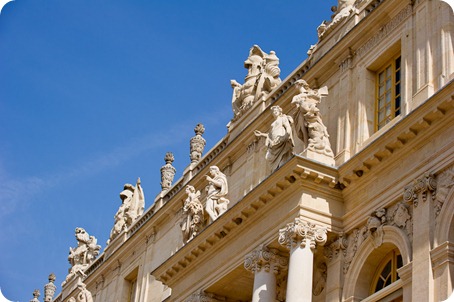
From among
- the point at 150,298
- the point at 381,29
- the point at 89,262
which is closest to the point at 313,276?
the point at 381,29

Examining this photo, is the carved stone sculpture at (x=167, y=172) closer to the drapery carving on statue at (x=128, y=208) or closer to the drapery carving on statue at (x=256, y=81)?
the drapery carving on statue at (x=128, y=208)

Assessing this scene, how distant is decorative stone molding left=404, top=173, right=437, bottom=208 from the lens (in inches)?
840

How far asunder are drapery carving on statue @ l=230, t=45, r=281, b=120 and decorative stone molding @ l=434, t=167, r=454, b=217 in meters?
9.83

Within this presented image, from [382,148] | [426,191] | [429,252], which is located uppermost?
[382,148]

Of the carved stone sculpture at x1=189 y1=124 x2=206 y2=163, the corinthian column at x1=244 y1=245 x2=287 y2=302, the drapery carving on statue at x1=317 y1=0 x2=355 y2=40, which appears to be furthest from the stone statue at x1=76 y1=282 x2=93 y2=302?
the drapery carving on statue at x1=317 y1=0 x2=355 y2=40

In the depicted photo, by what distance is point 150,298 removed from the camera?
110 feet

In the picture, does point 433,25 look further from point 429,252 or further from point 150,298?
point 150,298

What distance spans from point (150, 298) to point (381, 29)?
41.5 ft

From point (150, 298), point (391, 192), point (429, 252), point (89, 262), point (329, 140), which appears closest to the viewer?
point (429, 252)

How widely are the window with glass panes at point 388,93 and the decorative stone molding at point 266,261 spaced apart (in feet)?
12.6

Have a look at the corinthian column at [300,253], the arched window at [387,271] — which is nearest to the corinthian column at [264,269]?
the corinthian column at [300,253]

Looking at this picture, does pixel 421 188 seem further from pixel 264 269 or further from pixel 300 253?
pixel 264 269

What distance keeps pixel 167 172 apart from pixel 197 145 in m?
2.40

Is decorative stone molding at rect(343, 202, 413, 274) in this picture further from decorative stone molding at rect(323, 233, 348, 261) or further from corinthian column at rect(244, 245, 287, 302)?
corinthian column at rect(244, 245, 287, 302)
